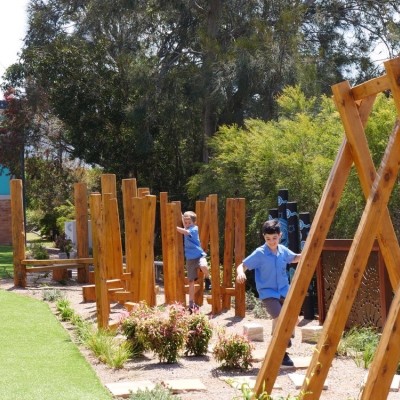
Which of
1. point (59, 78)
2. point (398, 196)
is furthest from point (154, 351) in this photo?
point (59, 78)

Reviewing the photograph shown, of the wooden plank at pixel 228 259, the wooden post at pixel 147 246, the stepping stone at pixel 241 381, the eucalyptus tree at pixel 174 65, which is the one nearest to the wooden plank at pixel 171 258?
the wooden plank at pixel 228 259

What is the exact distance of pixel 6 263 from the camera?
27.3 metres

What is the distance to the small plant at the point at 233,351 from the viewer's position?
26.8ft

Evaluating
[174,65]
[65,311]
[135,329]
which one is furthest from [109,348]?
[174,65]

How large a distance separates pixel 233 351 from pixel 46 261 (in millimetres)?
9773

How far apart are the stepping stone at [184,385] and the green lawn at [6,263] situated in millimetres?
13411

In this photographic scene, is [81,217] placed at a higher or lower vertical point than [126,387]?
higher

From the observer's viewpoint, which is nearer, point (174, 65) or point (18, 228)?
point (18, 228)

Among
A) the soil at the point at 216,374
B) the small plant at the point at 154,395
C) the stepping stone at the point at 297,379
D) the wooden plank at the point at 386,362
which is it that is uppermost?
the wooden plank at the point at 386,362

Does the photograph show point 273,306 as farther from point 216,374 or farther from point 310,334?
point 310,334

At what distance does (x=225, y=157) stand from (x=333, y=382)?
453 inches

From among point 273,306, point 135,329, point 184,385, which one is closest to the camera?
point 184,385

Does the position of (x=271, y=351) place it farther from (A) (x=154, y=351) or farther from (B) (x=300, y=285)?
(A) (x=154, y=351)

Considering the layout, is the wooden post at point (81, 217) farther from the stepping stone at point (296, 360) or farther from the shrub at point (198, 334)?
the stepping stone at point (296, 360)
